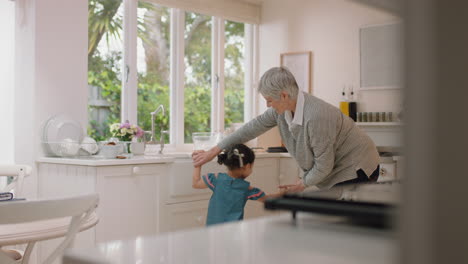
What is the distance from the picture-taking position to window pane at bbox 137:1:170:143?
4.29m

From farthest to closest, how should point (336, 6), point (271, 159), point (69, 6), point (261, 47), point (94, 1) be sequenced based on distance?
point (261, 47)
point (336, 6)
point (271, 159)
point (94, 1)
point (69, 6)

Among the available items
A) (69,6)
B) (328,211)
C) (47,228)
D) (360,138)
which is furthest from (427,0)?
(69,6)

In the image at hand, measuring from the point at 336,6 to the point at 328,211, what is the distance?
4489 millimetres

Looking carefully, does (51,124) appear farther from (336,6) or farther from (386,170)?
(336,6)

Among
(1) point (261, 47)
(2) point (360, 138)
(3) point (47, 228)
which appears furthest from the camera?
(1) point (261, 47)

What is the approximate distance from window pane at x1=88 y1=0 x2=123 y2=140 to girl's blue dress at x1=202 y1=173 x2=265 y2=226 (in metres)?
1.47

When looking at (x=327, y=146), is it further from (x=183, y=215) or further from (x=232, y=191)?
(x=183, y=215)

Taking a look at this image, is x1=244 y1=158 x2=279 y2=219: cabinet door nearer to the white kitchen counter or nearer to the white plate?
the white kitchen counter

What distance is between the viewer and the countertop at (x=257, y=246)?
1.58 feet

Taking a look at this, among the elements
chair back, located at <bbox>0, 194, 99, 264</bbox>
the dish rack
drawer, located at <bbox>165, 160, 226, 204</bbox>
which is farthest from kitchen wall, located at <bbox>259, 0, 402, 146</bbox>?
chair back, located at <bbox>0, 194, 99, 264</bbox>

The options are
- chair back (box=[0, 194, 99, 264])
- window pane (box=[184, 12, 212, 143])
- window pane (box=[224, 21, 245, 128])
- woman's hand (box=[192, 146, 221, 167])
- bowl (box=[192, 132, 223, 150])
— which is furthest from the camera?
window pane (box=[224, 21, 245, 128])

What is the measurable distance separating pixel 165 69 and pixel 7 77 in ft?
4.58

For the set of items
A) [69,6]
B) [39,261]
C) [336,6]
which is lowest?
[39,261]

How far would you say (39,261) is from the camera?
324cm
